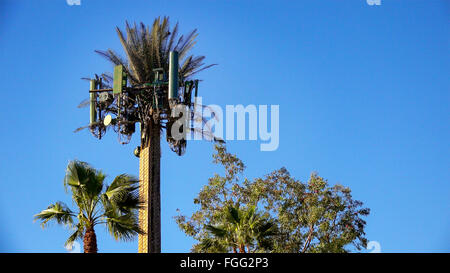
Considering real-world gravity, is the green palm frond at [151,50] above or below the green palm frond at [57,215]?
above

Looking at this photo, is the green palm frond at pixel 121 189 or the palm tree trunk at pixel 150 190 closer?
the green palm frond at pixel 121 189

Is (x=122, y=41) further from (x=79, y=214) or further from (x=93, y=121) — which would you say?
(x=79, y=214)

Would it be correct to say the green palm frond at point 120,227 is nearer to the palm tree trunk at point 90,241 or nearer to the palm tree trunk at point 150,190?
the palm tree trunk at point 90,241

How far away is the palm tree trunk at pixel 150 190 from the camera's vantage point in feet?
62.4

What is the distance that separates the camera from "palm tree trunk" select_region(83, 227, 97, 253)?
15520 millimetres

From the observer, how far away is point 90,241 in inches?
615

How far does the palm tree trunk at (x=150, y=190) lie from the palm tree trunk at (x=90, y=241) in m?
3.31

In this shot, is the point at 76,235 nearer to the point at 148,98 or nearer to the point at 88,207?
the point at 88,207

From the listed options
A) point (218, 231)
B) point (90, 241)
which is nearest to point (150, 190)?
point (218, 231)

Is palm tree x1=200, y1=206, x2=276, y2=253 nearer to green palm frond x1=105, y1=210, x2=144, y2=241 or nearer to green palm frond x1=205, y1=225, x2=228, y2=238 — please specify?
green palm frond x1=205, y1=225, x2=228, y2=238

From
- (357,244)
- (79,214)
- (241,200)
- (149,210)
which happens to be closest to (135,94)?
(149,210)

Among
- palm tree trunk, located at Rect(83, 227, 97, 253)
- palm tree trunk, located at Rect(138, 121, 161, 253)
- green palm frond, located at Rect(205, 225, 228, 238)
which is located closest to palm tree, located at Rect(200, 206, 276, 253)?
green palm frond, located at Rect(205, 225, 228, 238)

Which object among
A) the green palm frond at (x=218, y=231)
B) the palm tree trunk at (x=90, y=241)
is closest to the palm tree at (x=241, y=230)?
the green palm frond at (x=218, y=231)

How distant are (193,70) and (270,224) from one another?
20.3 feet
